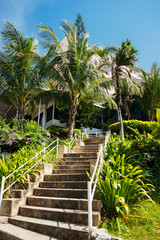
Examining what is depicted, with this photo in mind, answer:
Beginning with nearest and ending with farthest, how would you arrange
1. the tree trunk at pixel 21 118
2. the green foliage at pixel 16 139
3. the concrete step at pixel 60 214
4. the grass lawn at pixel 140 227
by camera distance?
the grass lawn at pixel 140 227 < the concrete step at pixel 60 214 < the green foliage at pixel 16 139 < the tree trunk at pixel 21 118

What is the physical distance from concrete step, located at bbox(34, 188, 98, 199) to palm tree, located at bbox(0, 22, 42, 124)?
19.1 feet

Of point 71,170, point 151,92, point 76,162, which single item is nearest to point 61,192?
point 71,170

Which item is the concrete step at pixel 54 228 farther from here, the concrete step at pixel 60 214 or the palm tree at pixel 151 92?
the palm tree at pixel 151 92

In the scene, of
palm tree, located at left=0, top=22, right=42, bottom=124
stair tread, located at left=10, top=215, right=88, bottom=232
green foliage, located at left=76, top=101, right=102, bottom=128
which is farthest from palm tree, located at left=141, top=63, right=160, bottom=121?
stair tread, located at left=10, top=215, right=88, bottom=232

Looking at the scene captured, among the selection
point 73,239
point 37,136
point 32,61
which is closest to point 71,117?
point 37,136

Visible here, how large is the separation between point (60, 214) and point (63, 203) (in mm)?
387

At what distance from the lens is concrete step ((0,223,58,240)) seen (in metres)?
3.19

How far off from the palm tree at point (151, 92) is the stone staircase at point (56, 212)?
11045mm

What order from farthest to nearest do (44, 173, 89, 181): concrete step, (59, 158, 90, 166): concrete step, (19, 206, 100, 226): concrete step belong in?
(59, 158, 90, 166): concrete step, (44, 173, 89, 181): concrete step, (19, 206, 100, 226): concrete step

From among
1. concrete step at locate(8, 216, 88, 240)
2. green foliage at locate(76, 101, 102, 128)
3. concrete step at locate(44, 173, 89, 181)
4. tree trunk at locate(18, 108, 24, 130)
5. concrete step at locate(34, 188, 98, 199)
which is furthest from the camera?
green foliage at locate(76, 101, 102, 128)

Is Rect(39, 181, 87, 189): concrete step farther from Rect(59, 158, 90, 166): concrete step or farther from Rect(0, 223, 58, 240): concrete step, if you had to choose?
Rect(0, 223, 58, 240): concrete step

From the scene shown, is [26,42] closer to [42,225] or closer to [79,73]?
[79,73]

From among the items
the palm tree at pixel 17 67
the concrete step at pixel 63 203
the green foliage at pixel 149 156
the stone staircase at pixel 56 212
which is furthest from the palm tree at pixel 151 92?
the concrete step at pixel 63 203

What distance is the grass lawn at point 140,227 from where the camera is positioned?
2930mm
